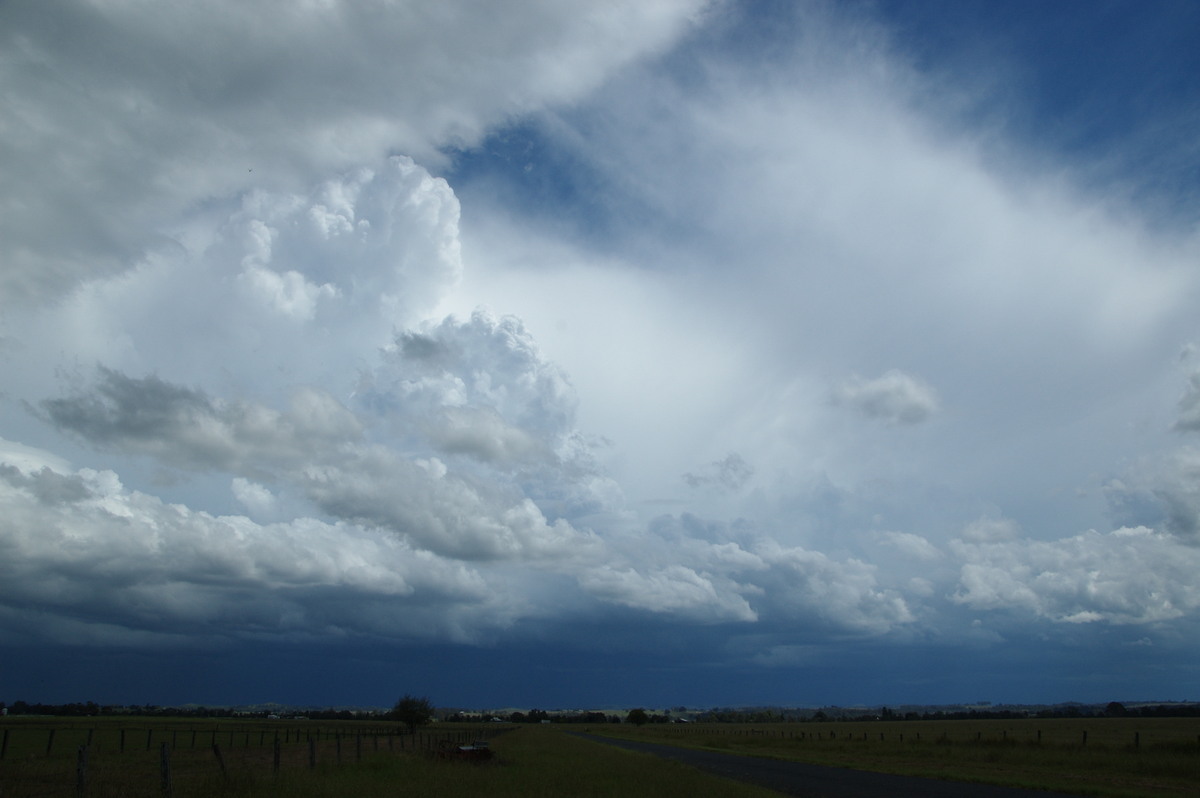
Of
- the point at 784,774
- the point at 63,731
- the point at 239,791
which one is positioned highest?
the point at 239,791

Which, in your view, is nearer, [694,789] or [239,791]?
[239,791]

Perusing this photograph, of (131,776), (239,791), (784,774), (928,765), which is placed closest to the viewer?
(239,791)

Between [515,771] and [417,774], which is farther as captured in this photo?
[515,771]

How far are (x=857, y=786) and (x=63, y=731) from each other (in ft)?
300

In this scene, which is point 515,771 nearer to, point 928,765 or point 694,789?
point 694,789

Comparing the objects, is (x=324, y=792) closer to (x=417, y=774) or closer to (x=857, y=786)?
(x=417, y=774)

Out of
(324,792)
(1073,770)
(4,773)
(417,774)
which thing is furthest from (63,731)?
(1073,770)

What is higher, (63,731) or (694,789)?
(694,789)

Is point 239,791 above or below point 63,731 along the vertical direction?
above

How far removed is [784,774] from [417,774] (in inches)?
657

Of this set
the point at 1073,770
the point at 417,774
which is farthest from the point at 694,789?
the point at 1073,770

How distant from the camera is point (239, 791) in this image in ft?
63.1

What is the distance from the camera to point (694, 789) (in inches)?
957

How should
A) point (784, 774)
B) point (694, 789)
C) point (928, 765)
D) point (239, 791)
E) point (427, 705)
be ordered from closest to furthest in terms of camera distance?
1. point (239, 791)
2. point (694, 789)
3. point (784, 774)
4. point (928, 765)
5. point (427, 705)
